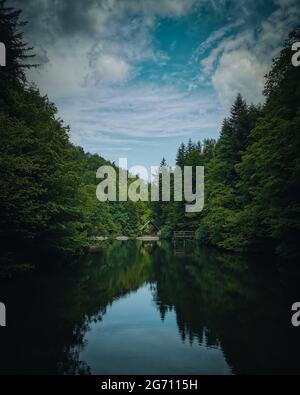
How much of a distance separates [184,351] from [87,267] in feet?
63.3

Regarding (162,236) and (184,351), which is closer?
(184,351)

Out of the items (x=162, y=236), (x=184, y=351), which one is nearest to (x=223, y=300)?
(x=184, y=351)

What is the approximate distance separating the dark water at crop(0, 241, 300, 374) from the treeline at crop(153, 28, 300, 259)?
14.3 feet

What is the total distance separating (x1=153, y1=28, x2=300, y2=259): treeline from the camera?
22.4m

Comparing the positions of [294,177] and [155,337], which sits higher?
[294,177]

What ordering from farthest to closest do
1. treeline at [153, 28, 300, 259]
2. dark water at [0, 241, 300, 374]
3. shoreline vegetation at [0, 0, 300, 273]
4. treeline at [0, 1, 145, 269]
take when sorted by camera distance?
treeline at [153, 28, 300, 259], shoreline vegetation at [0, 0, 300, 273], treeline at [0, 1, 145, 269], dark water at [0, 241, 300, 374]

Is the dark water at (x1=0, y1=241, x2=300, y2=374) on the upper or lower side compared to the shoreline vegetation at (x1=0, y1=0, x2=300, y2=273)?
lower

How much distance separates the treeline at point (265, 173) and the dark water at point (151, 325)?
4344mm

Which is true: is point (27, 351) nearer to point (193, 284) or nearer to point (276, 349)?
point (276, 349)

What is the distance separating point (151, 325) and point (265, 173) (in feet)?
49.7

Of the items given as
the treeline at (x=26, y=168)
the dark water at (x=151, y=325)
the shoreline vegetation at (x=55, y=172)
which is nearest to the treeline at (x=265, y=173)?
the shoreline vegetation at (x=55, y=172)

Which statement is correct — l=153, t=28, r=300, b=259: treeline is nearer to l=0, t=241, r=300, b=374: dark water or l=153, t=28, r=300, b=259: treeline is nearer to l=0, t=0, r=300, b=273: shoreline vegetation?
l=0, t=0, r=300, b=273: shoreline vegetation

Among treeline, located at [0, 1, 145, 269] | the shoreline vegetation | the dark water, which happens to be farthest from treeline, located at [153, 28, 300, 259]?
treeline, located at [0, 1, 145, 269]

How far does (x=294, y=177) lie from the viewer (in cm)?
2153
